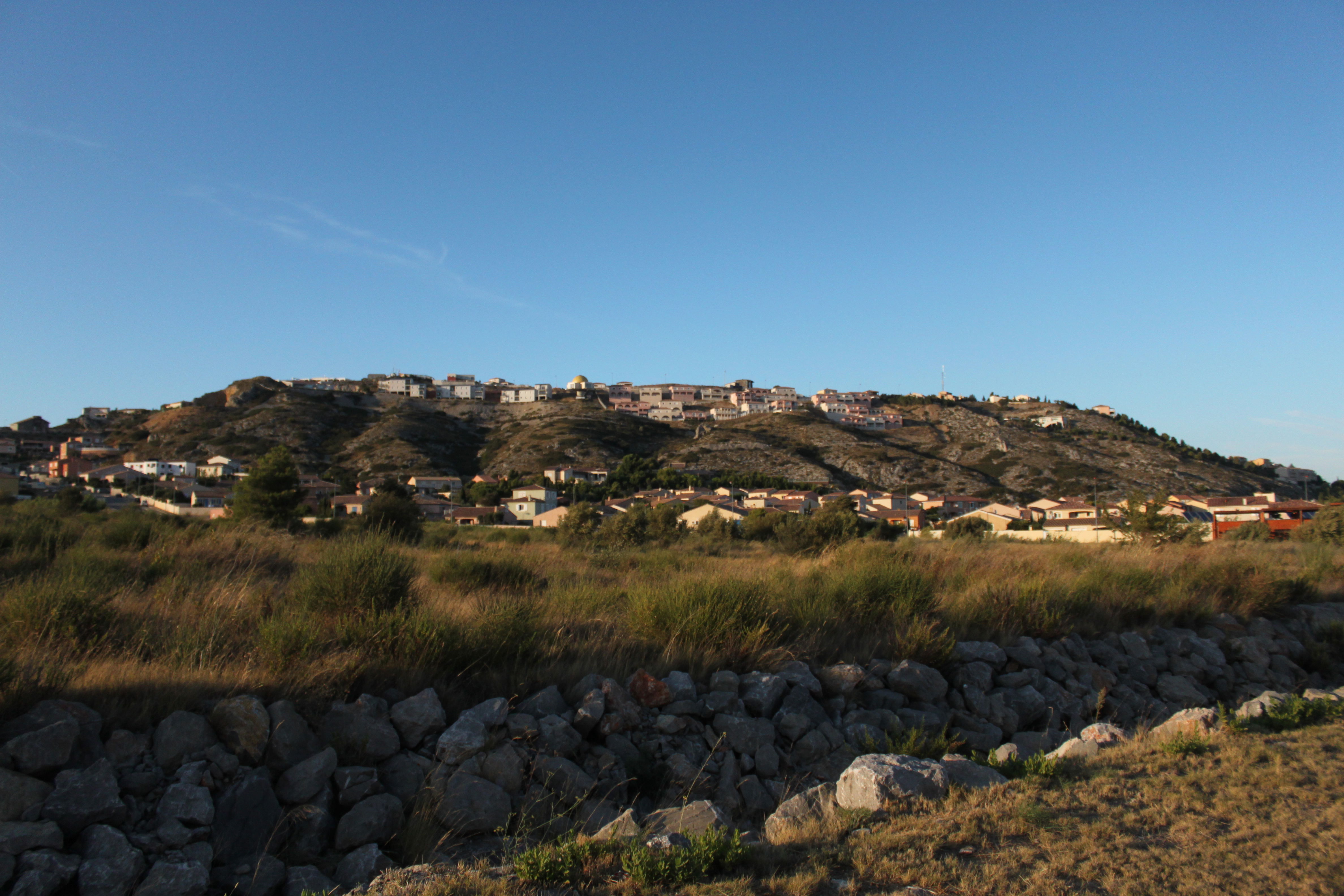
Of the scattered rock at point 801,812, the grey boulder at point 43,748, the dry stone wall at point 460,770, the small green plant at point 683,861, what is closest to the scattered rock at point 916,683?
the dry stone wall at point 460,770

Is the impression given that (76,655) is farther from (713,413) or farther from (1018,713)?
(713,413)

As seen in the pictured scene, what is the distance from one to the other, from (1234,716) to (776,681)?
4377mm

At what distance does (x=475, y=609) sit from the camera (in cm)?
725

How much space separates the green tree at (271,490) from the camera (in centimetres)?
2756

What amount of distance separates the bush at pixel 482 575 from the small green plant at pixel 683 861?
626 cm

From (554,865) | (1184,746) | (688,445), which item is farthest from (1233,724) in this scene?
(688,445)

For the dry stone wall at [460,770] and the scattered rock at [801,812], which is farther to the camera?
the scattered rock at [801,812]

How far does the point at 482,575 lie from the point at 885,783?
7.06m

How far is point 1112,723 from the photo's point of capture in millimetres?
8133

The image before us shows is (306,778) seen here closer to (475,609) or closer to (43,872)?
(43,872)

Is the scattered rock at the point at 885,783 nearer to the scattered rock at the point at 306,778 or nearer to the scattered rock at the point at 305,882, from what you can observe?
the scattered rock at the point at 305,882

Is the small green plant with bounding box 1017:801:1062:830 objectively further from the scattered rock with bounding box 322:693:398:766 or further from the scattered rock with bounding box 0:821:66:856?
the scattered rock with bounding box 0:821:66:856

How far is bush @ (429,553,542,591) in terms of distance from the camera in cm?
994

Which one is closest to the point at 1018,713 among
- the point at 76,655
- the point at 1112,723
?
the point at 1112,723
